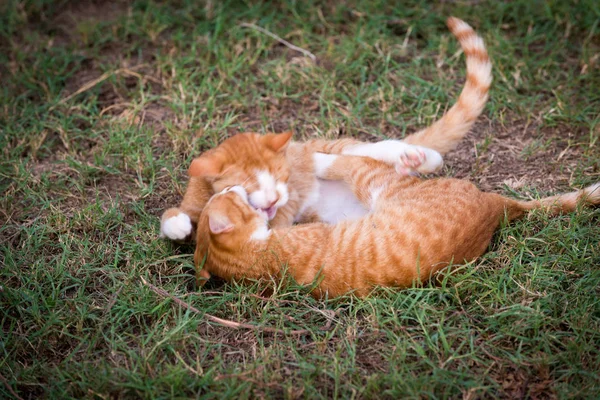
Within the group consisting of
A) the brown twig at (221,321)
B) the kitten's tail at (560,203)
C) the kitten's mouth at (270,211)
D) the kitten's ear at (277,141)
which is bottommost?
the brown twig at (221,321)

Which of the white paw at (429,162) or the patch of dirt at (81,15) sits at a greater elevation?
the white paw at (429,162)

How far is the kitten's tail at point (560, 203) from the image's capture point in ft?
10.4

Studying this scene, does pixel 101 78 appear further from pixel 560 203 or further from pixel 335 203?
pixel 560 203

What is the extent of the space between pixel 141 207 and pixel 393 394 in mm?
1744

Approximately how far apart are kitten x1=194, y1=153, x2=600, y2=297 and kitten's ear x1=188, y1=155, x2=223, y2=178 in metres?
0.11

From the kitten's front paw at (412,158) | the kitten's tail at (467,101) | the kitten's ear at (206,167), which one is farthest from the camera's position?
the kitten's tail at (467,101)

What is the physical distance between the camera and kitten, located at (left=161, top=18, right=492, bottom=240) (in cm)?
308

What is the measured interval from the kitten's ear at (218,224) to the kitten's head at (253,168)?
0.84ft

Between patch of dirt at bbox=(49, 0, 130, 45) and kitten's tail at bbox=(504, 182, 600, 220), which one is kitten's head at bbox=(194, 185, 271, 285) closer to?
kitten's tail at bbox=(504, 182, 600, 220)

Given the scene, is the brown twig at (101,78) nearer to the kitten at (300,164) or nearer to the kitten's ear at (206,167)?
the kitten at (300,164)

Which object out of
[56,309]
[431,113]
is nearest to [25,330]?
[56,309]

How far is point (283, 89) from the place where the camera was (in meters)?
4.31

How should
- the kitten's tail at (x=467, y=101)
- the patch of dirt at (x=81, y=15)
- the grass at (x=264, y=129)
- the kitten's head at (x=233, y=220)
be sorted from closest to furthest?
1. the grass at (x=264, y=129)
2. the kitten's head at (x=233, y=220)
3. the kitten's tail at (x=467, y=101)
4. the patch of dirt at (x=81, y=15)

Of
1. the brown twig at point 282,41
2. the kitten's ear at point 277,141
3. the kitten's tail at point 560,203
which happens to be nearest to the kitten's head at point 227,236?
the kitten's ear at point 277,141
